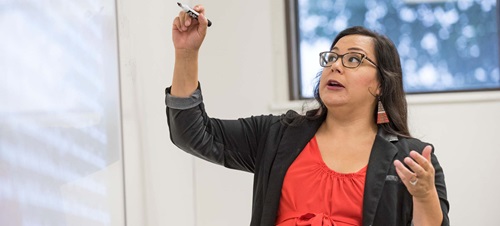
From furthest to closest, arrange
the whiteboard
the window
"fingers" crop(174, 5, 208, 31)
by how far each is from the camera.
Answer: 1. the window
2. "fingers" crop(174, 5, 208, 31)
3. the whiteboard

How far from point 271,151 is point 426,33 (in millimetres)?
2137

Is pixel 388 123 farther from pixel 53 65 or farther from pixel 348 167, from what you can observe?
pixel 53 65

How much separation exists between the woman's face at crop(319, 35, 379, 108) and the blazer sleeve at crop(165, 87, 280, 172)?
0.58 feet

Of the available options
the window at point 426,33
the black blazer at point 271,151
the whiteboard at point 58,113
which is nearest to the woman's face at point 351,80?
the black blazer at point 271,151

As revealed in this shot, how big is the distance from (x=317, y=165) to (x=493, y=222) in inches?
83.9

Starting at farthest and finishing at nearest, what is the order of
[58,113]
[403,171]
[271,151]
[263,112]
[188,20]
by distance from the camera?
[263,112] → [271,151] → [188,20] → [403,171] → [58,113]

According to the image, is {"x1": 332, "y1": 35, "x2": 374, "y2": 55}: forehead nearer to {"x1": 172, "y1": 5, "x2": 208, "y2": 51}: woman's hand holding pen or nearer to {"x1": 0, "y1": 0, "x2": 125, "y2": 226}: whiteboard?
{"x1": 172, "y1": 5, "x2": 208, "y2": 51}: woman's hand holding pen

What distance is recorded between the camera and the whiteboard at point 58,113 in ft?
2.51

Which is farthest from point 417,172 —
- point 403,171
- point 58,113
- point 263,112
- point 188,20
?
point 263,112

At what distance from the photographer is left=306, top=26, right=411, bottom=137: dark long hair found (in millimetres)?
1854

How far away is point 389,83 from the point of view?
1.85 metres

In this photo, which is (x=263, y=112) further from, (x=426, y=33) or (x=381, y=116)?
(x=381, y=116)

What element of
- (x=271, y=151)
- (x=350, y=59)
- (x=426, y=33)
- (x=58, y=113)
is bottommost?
(x=271, y=151)

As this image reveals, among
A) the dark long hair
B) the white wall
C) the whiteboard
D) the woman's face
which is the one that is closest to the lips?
the woman's face
